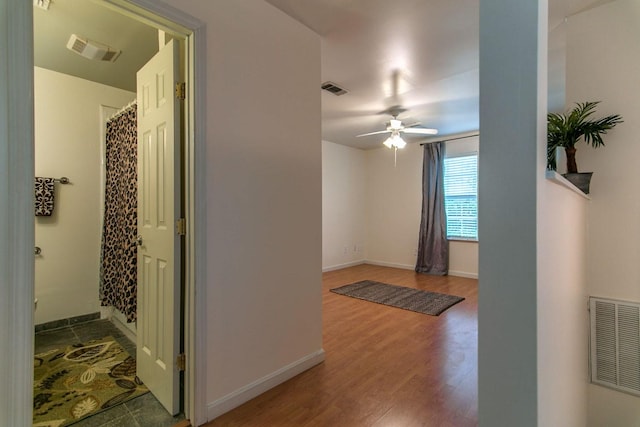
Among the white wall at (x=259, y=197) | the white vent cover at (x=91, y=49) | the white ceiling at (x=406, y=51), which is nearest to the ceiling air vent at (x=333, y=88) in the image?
the white ceiling at (x=406, y=51)

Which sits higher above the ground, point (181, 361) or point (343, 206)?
point (343, 206)

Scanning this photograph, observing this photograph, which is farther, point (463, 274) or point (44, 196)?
point (463, 274)

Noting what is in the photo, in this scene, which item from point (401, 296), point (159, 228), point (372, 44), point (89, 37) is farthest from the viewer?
point (401, 296)

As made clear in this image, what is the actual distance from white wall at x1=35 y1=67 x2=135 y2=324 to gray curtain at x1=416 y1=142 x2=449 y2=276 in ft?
16.4

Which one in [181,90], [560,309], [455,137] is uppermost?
[455,137]

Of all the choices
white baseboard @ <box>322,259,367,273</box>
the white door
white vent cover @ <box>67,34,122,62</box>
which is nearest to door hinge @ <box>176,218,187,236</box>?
the white door

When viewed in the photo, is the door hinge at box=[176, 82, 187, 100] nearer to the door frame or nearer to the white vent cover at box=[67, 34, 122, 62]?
the door frame

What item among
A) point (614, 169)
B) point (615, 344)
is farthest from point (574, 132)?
point (615, 344)

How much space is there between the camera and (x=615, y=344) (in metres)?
1.79

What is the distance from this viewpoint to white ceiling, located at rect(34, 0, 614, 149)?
6.59ft

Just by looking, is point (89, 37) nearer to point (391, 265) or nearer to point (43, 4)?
point (43, 4)

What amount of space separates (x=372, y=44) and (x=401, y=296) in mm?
3164

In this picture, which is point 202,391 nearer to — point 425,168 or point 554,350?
point 554,350

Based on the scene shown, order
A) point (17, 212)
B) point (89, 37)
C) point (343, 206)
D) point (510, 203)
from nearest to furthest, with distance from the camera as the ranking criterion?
point (510, 203) < point (17, 212) < point (89, 37) < point (343, 206)
